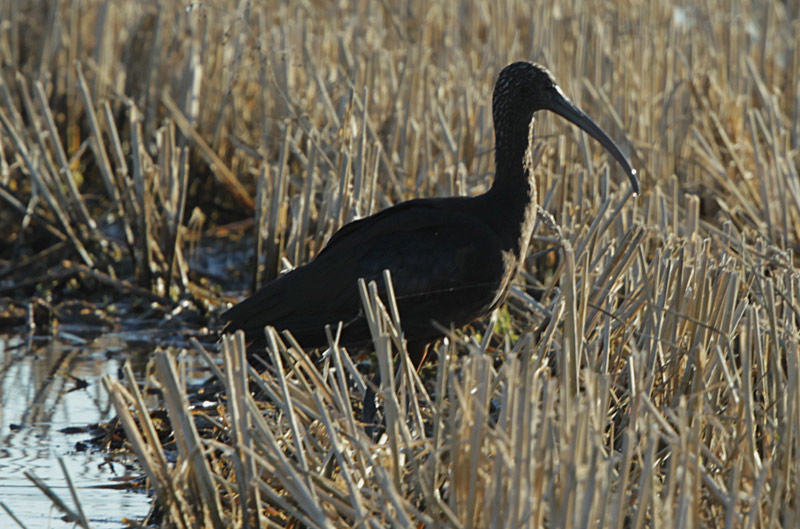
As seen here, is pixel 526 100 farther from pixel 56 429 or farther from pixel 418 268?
pixel 56 429

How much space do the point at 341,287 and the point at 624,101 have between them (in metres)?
2.97

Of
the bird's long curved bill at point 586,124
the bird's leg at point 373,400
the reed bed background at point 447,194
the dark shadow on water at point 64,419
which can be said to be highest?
the bird's long curved bill at point 586,124

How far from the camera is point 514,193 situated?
→ 13.5ft

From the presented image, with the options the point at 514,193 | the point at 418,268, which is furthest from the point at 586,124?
the point at 418,268

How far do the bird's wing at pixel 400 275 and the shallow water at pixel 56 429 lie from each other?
0.63 m

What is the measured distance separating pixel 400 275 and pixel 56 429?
1.34 metres

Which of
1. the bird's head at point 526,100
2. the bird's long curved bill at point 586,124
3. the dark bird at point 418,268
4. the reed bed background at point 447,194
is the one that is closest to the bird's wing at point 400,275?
the dark bird at point 418,268

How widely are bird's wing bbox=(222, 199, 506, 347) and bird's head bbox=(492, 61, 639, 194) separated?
1.44ft

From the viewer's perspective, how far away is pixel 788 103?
24.8 ft

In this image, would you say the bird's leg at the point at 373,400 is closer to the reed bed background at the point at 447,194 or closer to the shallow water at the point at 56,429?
the reed bed background at the point at 447,194

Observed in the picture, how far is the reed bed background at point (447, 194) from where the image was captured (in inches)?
100

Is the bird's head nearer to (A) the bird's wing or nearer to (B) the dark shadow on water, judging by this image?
(A) the bird's wing

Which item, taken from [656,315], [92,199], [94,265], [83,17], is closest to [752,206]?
[656,315]

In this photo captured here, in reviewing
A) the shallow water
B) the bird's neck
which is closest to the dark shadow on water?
the shallow water
